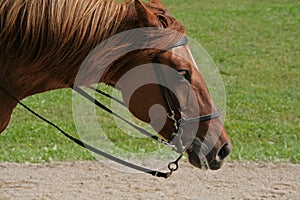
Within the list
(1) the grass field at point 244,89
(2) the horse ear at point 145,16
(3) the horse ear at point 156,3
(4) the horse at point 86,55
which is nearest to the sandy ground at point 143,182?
(1) the grass field at point 244,89

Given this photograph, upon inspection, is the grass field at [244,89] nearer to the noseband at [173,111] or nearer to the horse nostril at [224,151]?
the horse nostril at [224,151]

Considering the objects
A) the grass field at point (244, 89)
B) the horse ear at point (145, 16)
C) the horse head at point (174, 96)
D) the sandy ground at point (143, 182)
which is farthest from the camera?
the grass field at point (244, 89)

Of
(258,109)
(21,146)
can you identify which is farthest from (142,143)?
(258,109)

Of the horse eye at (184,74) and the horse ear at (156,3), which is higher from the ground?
the horse ear at (156,3)

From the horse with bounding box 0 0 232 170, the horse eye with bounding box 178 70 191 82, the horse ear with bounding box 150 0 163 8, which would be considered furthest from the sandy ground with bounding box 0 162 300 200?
the horse ear with bounding box 150 0 163 8

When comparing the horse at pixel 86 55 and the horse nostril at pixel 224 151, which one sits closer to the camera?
the horse at pixel 86 55

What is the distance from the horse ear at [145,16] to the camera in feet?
11.0

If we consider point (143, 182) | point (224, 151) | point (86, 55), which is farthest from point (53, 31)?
point (143, 182)

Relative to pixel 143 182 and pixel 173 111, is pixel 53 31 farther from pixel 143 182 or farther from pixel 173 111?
pixel 143 182

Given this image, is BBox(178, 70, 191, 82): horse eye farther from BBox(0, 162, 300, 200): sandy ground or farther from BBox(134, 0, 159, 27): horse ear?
BBox(0, 162, 300, 200): sandy ground

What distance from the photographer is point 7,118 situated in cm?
373

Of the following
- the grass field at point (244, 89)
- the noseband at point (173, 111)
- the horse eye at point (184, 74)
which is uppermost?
the horse eye at point (184, 74)

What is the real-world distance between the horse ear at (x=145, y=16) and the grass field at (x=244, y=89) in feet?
11.8

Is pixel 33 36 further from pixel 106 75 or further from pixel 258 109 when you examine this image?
pixel 258 109
